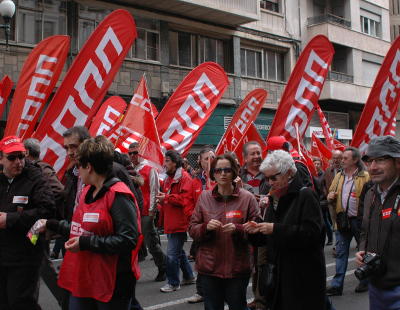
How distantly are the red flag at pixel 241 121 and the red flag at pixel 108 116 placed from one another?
2223 mm

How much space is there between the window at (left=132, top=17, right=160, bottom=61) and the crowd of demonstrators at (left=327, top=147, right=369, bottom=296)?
11.9m

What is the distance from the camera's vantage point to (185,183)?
6.50 metres

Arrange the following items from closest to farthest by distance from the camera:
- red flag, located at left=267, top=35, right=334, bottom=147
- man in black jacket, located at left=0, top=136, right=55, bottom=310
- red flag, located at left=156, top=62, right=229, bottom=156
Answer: man in black jacket, located at left=0, top=136, right=55, bottom=310
red flag, located at left=267, top=35, right=334, bottom=147
red flag, located at left=156, top=62, right=229, bottom=156

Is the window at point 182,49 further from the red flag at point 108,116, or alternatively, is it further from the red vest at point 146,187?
the red vest at point 146,187

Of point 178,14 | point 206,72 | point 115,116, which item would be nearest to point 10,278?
point 206,72

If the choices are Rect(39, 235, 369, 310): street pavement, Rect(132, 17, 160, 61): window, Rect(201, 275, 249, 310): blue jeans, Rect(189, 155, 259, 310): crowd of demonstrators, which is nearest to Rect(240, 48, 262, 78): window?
Rect(132, 17, 160, 61): window

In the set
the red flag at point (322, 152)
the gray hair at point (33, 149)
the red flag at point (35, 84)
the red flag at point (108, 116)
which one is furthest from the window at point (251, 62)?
the gray hair at point (33, 149)

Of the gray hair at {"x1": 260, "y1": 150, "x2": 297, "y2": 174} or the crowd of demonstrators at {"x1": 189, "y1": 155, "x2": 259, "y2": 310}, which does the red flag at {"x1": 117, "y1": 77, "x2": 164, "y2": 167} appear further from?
the gray hair at {"x1": 260, "y1": 150, "x2": 297, "y2": 174}

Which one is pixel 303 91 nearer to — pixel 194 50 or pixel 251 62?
pixel 194 50

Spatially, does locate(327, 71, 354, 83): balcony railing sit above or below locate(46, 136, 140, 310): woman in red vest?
above

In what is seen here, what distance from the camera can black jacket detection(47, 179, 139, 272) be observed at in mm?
2928

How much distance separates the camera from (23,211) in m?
3.88

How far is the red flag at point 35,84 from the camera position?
6352mm

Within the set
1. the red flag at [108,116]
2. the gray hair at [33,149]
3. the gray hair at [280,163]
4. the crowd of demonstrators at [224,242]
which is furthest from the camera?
the red flag at [108,116]
